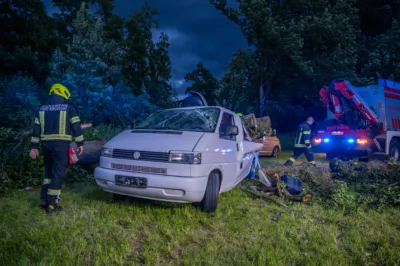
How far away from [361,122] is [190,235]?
9.13 metres

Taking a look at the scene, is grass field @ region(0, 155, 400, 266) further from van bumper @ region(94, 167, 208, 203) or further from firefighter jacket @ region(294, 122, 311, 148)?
firefighter jacket @ region(294, 122, 311, 148)

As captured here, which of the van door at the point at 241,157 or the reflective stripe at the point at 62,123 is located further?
the van door at the point at 241,157

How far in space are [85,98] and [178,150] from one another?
855 centimetres

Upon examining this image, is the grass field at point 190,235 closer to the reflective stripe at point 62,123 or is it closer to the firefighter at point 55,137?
the firefighter at point 55,137

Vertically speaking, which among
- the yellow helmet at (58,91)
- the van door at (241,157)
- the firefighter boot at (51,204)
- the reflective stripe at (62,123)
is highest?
the yellow helmet at (58,91)

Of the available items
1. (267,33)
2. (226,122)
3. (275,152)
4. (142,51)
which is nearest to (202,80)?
(142,51)

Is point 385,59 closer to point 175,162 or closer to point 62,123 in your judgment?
point 175,162

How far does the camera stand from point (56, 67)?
40.8ft

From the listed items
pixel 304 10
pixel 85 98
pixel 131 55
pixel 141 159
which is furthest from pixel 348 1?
pixel 141 159

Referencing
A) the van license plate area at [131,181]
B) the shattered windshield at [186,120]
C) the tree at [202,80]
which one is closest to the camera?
the van license plate area at [131,181]

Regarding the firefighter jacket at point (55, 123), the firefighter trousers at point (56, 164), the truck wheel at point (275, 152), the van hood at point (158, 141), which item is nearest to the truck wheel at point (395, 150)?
the truck wheel at point (275, 152)

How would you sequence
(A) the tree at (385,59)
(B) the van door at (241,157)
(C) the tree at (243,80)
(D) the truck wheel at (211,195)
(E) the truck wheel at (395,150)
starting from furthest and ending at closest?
1. (C) the tree at (243,80)
2. (A) the tree at (385,59)
3. (E) the truck wheel at (395,150)
4. (B) the van door at (241,157)
5. (D) the truck wheel at (211,195)

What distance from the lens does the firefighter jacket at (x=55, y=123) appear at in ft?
14.4

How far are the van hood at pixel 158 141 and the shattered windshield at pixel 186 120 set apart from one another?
0.32 meters
